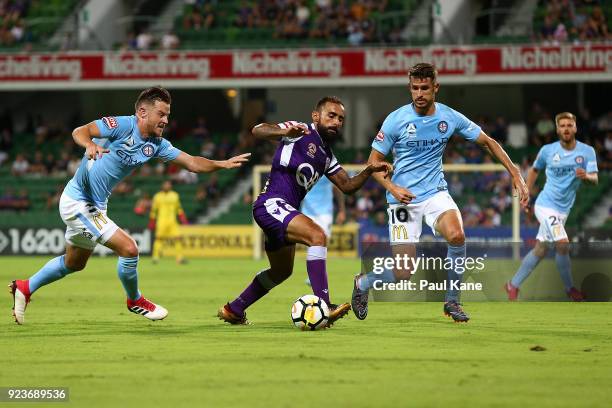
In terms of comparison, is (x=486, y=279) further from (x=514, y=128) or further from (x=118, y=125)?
(x=514, y=128)

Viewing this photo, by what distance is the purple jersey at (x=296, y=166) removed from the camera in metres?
10.8

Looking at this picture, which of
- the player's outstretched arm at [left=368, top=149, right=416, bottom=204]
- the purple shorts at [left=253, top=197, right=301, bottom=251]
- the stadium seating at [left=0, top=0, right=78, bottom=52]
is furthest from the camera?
the stadium seating at [left=0, top=0, right=78, bottom=52]

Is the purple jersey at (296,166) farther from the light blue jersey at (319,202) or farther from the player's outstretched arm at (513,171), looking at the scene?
the light blue jersey at (319,202)

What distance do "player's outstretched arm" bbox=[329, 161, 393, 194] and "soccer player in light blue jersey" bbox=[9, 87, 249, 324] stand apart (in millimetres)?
914

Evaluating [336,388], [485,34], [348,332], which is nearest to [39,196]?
[485,34]

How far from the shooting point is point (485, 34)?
36219 millimetres

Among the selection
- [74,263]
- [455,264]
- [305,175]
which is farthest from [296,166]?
[74,263]

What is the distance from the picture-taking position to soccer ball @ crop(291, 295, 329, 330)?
10562 mm

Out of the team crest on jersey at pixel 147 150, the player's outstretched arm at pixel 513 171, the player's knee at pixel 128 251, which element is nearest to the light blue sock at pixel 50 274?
the player's knee at pixel 128 251

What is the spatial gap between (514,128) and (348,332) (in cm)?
2665

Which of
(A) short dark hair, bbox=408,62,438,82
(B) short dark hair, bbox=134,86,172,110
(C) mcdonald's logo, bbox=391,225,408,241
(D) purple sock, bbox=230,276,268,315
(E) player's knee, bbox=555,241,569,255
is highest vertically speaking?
(A) short dark hair, bbox=408,62,438,82

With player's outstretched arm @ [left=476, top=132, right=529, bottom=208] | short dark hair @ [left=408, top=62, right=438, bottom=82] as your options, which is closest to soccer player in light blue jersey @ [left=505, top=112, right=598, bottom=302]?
player's outstretched arm @ [left=476, top=132, right=529, bottom=208]

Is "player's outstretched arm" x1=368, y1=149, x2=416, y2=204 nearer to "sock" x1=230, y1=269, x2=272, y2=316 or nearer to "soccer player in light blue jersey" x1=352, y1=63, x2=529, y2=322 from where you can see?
"soccer player in light blue jersey" x1=352, y1=63, x2=529, y2=322

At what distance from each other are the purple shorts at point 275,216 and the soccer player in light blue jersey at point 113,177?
61 cm
